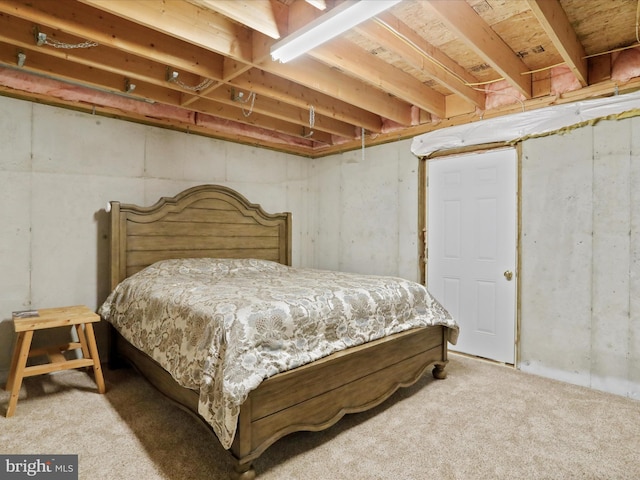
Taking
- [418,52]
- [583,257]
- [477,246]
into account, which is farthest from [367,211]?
[583,257]

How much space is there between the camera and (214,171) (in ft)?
13.4

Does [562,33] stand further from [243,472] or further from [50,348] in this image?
[50,348]

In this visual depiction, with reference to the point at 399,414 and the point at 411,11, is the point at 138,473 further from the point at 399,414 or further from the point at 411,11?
the point at 411,11

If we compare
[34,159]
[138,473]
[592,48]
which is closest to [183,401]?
[138,473]

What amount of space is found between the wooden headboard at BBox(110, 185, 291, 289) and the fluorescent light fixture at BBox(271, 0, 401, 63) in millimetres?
1916

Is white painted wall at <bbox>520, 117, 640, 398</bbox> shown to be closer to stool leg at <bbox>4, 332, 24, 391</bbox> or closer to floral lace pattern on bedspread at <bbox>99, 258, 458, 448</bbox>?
floral lace pattern on bedspread at <bbox>99, 258, 458, 448</bbox>

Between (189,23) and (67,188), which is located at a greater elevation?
(189,23)

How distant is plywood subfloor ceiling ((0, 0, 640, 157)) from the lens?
7.01ft

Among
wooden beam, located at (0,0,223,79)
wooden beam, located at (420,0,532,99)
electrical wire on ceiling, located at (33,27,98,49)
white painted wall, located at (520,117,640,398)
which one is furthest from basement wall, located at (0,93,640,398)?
wooden beam, located at (0,0,223,79)

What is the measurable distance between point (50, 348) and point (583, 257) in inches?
163

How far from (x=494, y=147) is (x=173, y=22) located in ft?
9.06

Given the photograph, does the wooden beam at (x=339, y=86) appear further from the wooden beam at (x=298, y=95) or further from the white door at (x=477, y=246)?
the white door at (x=477, y=246)

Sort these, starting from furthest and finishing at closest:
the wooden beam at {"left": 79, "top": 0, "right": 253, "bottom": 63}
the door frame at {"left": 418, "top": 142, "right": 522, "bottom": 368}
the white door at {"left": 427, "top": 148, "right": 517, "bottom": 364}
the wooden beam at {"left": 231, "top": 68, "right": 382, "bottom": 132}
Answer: the white door at {"left": 427, "top": 148, "right": 517, "bottom": 364}
the door frame at {"left": 418, "top": 142, "right": 522, "bottom": 368}
the wooden beam at {"left": 231, "top": 68, "right": 382, "bottom": 132}
the wooden beam at {"left": 79, "top": 0, "right": 253, "bottom": 63}

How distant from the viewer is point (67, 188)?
3.17 meters
